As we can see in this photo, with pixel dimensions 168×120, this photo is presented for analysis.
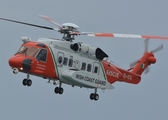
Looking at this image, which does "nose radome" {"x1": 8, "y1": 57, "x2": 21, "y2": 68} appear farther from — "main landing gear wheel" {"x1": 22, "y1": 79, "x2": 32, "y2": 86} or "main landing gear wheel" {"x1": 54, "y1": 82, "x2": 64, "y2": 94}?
"main landing gear wheel" {"x1": 54, "y1": 82, "x2": 64, "y2": 94}

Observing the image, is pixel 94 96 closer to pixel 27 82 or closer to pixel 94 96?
pixel 94 96

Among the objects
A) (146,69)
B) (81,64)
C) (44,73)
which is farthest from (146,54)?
(44,73)

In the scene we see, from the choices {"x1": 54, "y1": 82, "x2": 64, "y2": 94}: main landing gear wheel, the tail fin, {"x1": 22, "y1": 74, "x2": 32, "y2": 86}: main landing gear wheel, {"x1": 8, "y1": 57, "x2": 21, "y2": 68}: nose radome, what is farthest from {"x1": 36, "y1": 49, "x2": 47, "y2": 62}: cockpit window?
the tail fin

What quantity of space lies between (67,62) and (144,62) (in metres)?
7.47

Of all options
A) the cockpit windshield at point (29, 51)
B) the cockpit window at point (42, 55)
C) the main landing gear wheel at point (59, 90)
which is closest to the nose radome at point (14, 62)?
the cockpit windshield at point (29, 51)

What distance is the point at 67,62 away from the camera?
114 ft

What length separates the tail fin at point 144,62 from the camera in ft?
132

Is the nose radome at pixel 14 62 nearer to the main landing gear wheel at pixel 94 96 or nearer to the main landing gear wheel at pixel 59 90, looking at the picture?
the main landing gear wheel at pixel 59 90

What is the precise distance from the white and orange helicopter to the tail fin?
256cm

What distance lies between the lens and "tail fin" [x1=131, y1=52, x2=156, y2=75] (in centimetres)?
4038

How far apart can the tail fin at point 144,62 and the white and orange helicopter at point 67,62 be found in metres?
2.56

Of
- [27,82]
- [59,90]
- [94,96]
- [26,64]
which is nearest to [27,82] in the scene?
[27,82]

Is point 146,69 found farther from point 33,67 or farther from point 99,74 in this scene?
point 33,67

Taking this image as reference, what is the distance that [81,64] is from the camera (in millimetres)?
35500
